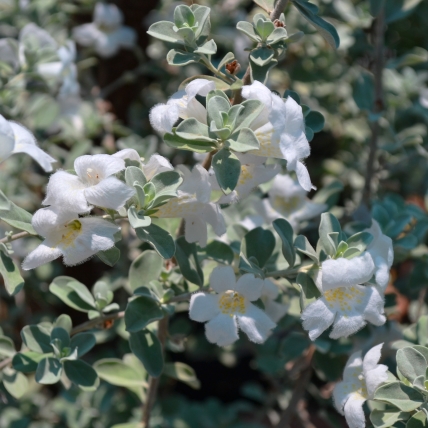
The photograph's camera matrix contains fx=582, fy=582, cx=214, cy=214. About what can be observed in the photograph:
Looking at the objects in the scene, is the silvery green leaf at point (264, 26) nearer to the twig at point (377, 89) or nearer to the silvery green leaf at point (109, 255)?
the silvery green leaf at point (109, 255)

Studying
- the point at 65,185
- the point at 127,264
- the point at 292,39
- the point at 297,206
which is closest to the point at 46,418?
the point at 127,264

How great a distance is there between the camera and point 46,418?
69.7 inches

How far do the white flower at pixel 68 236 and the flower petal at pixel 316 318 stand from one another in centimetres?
32

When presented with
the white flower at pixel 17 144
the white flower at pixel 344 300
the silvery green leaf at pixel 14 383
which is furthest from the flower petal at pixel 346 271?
the silvery green leaf at pixel 14 383

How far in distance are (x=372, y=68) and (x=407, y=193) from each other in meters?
0.75

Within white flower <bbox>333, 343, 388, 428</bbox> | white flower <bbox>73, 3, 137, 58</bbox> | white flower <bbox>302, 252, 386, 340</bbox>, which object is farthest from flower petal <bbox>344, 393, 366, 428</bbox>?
white flower <bbox>73, 3, 137, 58</bbox>

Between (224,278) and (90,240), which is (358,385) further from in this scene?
(90,240)

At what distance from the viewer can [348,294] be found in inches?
37.9

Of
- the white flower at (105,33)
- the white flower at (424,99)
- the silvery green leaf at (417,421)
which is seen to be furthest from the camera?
the white flower at (105,33)

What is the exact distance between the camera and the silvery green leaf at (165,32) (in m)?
1.00

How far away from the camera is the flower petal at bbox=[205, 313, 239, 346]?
101 cm

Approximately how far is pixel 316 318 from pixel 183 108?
0.39 m

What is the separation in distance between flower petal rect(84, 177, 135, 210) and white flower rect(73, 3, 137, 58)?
1.22 meters

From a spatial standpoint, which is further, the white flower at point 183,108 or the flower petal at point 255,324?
the flower petal at point 255,324
